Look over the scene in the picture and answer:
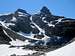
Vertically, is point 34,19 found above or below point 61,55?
above

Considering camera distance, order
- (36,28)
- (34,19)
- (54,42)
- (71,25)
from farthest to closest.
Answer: (34,19)
(36,28)
(71,25)
(54,42)

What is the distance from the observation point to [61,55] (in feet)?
55.5

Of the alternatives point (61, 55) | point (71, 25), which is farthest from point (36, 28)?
point (61, 55)

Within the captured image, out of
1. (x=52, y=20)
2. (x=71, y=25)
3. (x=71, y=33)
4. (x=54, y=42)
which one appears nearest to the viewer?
(x=54, y=42)

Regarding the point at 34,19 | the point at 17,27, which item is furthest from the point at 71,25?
the point at 34,19

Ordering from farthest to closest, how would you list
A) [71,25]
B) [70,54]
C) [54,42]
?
[71,25], [54,42], [70,54]

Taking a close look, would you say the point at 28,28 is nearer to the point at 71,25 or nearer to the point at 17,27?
the point at 17,27

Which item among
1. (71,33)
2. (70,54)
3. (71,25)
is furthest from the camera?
(71,25)

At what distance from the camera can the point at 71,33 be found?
166 ft

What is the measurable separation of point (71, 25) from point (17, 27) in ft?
306

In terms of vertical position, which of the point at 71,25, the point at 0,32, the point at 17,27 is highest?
the point at 17,27

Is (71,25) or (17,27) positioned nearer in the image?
(71,25)

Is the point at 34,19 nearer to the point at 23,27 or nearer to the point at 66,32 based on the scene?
the point at 23,27

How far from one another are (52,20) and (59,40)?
121 metres
